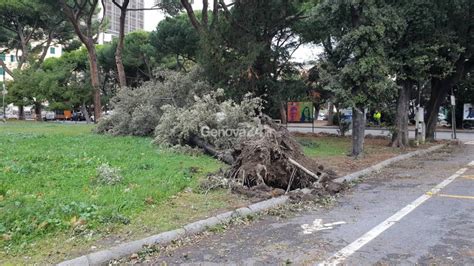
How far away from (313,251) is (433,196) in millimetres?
4229

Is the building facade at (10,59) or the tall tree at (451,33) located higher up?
the building facade at (10,59)

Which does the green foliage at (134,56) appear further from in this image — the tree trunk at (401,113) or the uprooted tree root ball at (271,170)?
the uprooted tree root ball at (271,170)

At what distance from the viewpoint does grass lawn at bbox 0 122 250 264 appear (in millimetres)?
4961

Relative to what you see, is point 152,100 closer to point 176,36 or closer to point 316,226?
point 316,226

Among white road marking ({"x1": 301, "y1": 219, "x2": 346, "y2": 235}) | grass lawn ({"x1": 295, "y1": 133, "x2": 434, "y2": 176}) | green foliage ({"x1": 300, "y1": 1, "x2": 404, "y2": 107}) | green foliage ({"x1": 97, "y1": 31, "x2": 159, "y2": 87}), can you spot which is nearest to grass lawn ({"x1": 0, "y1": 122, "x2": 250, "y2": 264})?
white road marking ({"x1": 301, "y1": 219, "x2": 346, "y2": 235})

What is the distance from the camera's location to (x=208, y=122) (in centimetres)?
1326

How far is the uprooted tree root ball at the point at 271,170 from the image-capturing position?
823 cm

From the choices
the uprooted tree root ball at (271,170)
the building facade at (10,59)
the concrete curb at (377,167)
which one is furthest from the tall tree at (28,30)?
the uprooted tree root ball at (271,170)

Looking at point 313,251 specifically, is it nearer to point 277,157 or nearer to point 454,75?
point 277,157

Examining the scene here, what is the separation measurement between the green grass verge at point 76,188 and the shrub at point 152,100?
214 inches

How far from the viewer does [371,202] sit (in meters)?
7.77

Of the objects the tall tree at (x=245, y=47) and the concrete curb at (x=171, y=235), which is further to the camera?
the tall tree at (x=245, y=47)

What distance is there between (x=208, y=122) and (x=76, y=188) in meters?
6.40

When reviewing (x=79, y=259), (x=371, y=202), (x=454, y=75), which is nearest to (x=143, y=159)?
(x=371, y=202)
